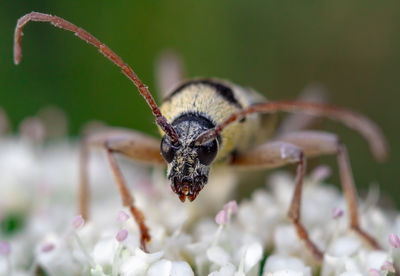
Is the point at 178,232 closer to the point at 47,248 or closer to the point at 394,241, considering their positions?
the point at 47,248

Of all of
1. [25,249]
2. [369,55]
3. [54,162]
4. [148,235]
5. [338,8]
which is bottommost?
[148,235]

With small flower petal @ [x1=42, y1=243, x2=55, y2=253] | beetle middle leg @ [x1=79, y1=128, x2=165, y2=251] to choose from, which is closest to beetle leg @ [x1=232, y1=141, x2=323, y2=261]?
beetle middle leg @ [x1=79, y1=128, x2=165, y2=251]

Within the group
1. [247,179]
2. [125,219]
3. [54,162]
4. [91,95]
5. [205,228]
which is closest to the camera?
[125,219]

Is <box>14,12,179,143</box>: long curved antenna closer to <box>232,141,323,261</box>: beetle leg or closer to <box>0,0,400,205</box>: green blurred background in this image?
<box>232,141,323,261</box>: beetle leg

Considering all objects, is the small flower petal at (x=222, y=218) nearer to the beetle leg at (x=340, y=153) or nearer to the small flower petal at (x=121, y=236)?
the small flower petal at (x=121, y=236)

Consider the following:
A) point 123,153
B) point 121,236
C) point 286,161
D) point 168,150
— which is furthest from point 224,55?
point 121,236

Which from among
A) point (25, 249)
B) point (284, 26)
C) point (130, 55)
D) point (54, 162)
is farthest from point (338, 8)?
point (25, 249)

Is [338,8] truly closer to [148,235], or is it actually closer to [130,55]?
[130,55]

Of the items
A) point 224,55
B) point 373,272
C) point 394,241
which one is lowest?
point 373,272
